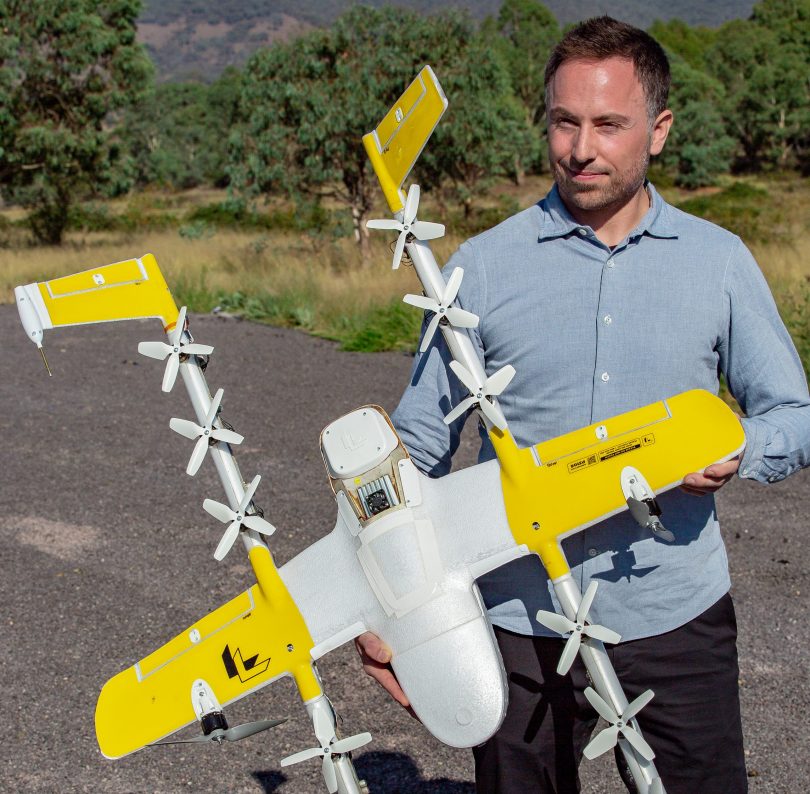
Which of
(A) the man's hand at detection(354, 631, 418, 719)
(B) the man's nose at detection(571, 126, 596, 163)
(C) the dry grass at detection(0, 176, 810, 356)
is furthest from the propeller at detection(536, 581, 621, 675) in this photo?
(C) the dry grass at detection(0, 176, 810, 356)

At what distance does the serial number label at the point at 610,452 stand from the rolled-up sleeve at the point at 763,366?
247 mm

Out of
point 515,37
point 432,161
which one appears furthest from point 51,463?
point 515,37

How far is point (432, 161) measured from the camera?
68.7 ft

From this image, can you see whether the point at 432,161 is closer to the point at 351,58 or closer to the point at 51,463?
the point at 351,58

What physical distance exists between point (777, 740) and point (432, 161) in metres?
17.8

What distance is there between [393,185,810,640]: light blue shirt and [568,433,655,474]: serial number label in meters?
0.26

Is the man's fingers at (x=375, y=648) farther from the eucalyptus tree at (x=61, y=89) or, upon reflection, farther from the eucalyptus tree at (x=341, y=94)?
the eucalyptus tree at (x=61, y=89)

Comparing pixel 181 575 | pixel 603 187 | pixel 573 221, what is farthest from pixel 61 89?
pixel 603 187

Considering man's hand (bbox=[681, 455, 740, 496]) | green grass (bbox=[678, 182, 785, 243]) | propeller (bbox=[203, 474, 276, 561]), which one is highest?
man's hand (bbox=[681, 455, 740, 496])

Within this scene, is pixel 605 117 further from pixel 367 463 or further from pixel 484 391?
pixel 367 463

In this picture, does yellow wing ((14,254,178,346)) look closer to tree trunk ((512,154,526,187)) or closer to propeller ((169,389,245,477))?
propeller ((169,389,245,477))

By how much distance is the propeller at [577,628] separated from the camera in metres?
1.92

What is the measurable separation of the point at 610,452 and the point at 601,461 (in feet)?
0.08

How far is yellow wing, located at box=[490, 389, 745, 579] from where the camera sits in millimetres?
1983
